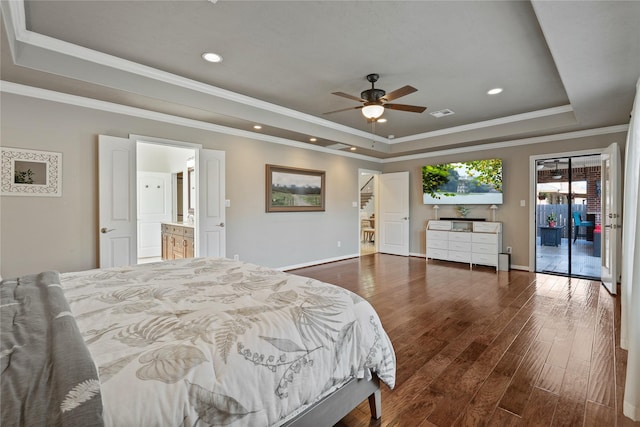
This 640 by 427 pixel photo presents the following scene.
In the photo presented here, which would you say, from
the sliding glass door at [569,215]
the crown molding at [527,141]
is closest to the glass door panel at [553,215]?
the sliding glass door at [569,215]

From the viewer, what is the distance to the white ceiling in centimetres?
226

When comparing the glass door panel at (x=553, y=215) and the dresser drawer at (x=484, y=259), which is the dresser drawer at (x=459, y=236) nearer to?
the dresser drawer at (x=484, y=259)

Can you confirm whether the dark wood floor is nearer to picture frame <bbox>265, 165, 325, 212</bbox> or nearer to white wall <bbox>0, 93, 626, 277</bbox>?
white wall <bbox>0, 93, 626, 277</bbox>

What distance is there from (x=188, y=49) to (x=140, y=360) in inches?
114

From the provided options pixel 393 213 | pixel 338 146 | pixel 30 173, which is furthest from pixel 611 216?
pixel 30 173

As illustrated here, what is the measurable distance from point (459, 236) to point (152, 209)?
681 cm

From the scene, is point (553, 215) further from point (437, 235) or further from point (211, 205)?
point (211, 205)

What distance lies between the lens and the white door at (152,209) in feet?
22.1

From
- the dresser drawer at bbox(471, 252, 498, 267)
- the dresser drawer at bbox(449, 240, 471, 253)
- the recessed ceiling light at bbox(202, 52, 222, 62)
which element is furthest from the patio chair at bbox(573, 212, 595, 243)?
the recessed ceiling light at bbox(202, 52, 222, 62)

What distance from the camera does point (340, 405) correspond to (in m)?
1.43

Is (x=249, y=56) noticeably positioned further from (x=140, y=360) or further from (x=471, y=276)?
(x=471, y=276)

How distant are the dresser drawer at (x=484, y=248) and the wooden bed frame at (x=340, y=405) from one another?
4.73 metres

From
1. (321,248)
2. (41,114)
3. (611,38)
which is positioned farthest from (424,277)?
(41,114)

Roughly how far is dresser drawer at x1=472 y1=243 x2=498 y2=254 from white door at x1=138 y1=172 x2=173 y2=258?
6.79 m
